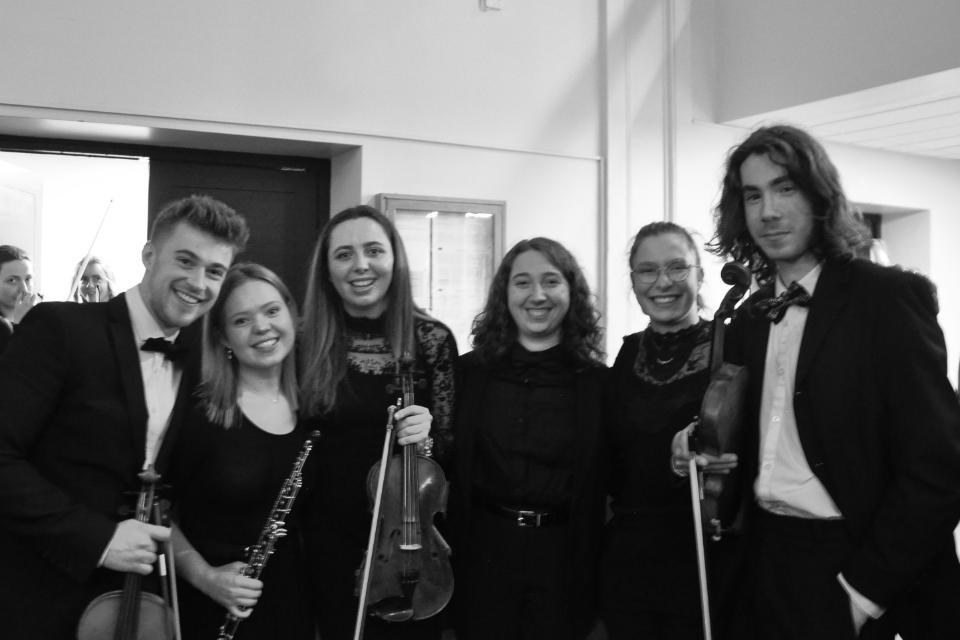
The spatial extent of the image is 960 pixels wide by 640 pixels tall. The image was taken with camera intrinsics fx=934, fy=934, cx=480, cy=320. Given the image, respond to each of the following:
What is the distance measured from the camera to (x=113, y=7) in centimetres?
375

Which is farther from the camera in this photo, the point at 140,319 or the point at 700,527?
the point at 140,319

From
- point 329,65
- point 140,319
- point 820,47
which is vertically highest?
point 820,47

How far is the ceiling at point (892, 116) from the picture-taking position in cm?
425

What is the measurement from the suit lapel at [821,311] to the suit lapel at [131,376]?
142cm

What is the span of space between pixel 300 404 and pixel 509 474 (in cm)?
58

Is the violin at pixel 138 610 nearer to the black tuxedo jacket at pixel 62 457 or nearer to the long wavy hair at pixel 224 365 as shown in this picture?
the black tuxedo jacket at pixel 62 457

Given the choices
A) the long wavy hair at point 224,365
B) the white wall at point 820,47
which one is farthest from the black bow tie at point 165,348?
the white wall at point 820,47

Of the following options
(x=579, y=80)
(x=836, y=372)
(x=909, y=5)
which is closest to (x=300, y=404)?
(x=836, y=372)

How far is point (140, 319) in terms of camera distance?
2.19 metres

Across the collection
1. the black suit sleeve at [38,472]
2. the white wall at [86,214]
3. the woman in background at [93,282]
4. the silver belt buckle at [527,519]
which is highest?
the white wall at [86,214]

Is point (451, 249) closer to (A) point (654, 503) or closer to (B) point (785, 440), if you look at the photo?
(A) point (654, 503)

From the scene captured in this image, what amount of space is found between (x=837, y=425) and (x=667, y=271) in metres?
0.84

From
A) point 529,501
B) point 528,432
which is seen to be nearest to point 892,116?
point 528,432

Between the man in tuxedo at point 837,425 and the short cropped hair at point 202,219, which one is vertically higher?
the short cropped hair at point 202,219
